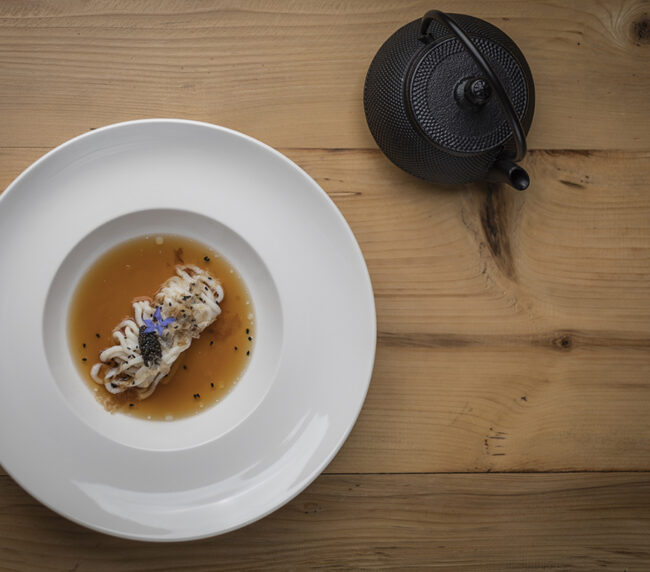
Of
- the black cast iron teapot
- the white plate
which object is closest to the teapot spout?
the black cast iron teapot

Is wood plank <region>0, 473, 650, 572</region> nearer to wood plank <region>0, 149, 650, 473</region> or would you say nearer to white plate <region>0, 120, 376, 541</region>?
wood plank <region>0, 149, 650, 473</region>

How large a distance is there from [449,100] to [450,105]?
0.01 metres

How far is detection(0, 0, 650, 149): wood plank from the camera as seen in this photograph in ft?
4.75

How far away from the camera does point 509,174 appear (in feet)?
4.30

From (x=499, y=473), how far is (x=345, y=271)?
2.53 ft

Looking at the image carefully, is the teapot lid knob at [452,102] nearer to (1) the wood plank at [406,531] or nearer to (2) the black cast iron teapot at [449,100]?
(2) the black cast iron teapot at [449,100]

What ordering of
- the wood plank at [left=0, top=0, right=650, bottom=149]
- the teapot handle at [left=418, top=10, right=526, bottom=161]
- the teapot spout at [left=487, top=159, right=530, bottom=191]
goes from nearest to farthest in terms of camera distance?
the teapot handle at [left=418, top=10, right=526, bottom=161]
the teapot spout at [left=487, top=159, right=530, bottom=191]
the wood plank at [left=0, top=0, right=650, bottom=149]

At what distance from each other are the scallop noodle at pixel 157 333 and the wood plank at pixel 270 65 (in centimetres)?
47

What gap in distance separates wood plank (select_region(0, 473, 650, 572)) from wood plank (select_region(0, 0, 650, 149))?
3.24 ft

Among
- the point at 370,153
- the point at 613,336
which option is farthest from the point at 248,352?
the point at 613,336

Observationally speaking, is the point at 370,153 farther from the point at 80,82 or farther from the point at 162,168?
the point at 80,82

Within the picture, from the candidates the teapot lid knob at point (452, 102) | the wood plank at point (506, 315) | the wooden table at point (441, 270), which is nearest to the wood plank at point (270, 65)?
the wooden table at point (441, 270)

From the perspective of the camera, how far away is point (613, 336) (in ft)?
5.20

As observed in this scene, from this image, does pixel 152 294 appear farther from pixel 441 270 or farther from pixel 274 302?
pixel 441 270
